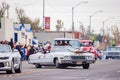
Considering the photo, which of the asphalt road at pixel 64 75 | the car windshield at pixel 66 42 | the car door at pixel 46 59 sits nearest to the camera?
the asphalt road at pixel 64 75

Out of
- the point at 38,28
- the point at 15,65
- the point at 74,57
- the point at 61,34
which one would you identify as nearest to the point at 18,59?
the point at 15,65

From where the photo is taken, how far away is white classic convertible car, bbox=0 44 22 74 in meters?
25.9

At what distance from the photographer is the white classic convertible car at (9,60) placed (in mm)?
25923

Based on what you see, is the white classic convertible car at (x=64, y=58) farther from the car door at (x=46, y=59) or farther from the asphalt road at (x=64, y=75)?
the asphalt road at (x=64, y=75)

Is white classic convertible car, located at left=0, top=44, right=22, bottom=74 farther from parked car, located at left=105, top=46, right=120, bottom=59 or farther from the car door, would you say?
parked car, located at left=105, top=46, right=120, bottom=59

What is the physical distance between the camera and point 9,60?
26.1 m

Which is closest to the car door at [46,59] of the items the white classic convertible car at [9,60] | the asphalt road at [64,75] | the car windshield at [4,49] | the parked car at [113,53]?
the asphalt road at [64,75]

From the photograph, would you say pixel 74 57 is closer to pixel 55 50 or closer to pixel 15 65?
pixel 55 50

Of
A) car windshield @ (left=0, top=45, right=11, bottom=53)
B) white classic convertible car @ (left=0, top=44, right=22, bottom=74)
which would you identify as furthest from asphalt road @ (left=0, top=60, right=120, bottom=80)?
car windshield @ (left=0, top=45, right=11, bottom=53)

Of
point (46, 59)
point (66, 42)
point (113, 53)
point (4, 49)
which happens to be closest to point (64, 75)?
point (4, 49)

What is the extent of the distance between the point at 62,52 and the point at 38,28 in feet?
317

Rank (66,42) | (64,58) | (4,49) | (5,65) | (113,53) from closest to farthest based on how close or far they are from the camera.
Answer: (5,65)
(4,49)
(64,58)
(66,42)
(113,53)

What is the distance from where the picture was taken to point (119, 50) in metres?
64.9

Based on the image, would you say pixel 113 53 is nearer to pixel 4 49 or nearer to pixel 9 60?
pixel 4 49
